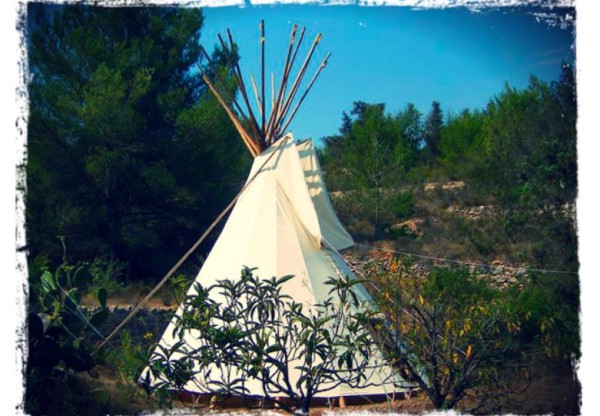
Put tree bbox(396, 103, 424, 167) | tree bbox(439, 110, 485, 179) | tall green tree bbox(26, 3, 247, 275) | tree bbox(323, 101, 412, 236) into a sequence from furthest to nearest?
tree bbox(396, 103, 424, 167)
tree bbox(439, 110, 485, 179)
tree bbox(323, 101, 412, 236)
tall green tree bbox(26, 3, 247, 275)

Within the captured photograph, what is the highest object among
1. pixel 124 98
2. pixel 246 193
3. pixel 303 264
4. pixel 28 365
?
pixel 124 98

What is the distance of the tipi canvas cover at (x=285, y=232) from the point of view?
18.2 feet

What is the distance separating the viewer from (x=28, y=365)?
3.67 m

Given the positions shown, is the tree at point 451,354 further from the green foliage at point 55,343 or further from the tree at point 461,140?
the tree at point 461,140

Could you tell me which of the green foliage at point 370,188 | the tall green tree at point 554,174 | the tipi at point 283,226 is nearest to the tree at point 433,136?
the green foliage at point 370,188

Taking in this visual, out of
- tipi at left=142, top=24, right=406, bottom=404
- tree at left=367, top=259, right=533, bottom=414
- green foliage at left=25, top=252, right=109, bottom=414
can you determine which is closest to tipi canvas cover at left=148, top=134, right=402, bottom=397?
tipi at left=142, top=24, right=406, bottom=404

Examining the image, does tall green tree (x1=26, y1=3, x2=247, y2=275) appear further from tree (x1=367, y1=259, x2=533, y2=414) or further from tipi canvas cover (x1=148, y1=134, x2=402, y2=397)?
tree (x1=367, y1=259, x2=533, y2=414)

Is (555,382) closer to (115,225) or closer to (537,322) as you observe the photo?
(537,322)

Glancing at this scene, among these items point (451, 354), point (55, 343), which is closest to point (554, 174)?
point (451, 354)

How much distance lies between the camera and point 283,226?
5.75 meters

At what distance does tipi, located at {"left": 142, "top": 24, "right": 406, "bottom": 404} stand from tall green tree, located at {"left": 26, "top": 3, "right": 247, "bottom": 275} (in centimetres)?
508

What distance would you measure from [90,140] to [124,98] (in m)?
0.86

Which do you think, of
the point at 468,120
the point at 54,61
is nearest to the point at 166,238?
the point at 54,61

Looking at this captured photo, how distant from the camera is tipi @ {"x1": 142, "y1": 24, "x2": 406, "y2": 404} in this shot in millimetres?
5566
